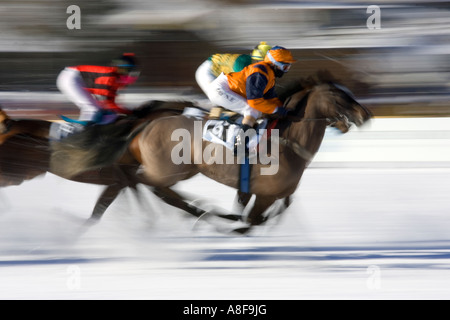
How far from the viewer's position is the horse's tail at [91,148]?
341 centimetres

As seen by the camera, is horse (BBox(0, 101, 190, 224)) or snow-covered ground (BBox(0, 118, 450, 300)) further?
horse (BBox(0, 101, 190, 224))

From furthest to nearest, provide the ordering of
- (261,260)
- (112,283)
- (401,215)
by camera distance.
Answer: (401,215) → (261,260) → (112,283)

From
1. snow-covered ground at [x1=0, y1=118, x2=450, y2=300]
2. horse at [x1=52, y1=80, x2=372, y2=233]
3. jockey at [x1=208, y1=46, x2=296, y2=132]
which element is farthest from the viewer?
horse at [x1=52, y1=80, x2=372, y2=233]

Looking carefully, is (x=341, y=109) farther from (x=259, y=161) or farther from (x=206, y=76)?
(x=206, y=76)

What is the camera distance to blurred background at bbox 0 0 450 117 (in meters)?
5.82

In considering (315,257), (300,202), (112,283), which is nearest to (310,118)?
(315,257)

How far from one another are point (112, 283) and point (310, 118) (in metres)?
1.30

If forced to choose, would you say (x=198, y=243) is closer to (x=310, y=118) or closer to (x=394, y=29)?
(x=310, y=118)

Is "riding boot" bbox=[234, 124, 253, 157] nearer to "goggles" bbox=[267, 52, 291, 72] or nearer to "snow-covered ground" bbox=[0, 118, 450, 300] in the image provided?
"goggles" bbox=[267, 52, 291, 72]

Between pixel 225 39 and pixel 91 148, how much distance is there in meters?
2.89

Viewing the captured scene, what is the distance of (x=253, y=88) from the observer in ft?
10.4

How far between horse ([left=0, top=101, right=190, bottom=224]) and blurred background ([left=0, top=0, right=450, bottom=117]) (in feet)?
7.46

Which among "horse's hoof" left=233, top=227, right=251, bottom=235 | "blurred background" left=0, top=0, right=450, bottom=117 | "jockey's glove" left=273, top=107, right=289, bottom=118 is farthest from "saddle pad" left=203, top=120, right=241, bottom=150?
"blurred background" left=0, top=0, right=450, bottom=117

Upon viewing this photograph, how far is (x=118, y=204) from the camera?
11.4 ft
